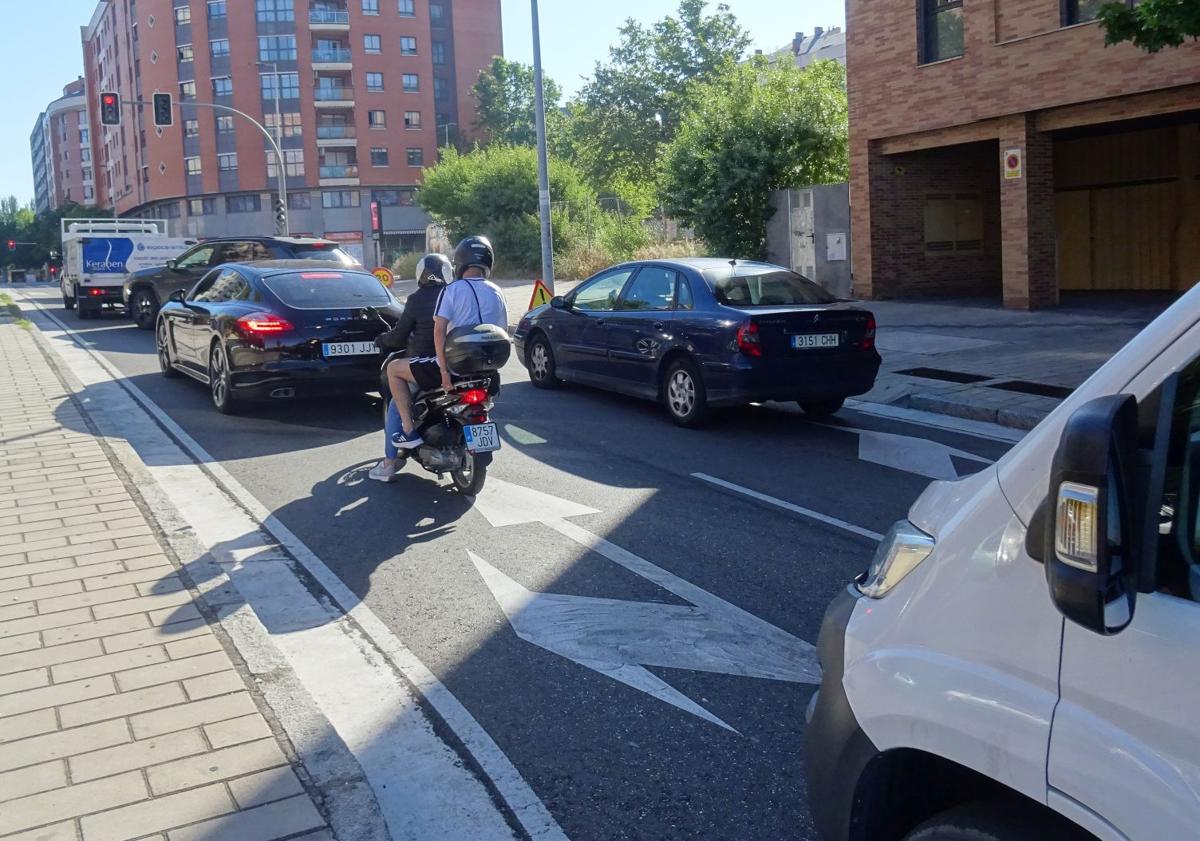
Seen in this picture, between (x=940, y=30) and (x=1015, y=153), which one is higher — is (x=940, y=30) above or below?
above

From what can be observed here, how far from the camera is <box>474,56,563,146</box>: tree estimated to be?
8362 cm

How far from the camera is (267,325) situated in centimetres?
1100

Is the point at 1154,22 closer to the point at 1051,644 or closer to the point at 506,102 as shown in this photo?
the point at 1051,644

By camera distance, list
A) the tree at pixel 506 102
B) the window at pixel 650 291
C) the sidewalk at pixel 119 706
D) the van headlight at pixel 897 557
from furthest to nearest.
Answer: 1. the tree at pixel 506 102
2. the window at pixel 650 291
3. the sidewalk at pixel 119 706
4. the van headlight at pixel 897 557

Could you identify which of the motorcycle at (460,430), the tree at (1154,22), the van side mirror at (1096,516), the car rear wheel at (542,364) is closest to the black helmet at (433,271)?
the motorcycle at (460,430)

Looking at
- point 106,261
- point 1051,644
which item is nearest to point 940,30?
point 106,261

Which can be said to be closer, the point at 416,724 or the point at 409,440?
the point at 416,724

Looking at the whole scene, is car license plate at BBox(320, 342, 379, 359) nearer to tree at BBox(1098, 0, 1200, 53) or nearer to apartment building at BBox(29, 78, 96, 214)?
tree at BBox(1098, 0, 1200, 53)

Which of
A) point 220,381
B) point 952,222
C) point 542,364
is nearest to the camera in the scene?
point 220,381

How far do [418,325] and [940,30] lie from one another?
15762 mm

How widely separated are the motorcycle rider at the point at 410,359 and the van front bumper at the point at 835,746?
589cm

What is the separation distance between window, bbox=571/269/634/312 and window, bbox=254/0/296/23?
69.1m

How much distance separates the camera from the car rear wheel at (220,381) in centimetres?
1140

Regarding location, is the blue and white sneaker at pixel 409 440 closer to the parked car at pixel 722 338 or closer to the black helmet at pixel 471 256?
the black helmet at pixel 471 256
